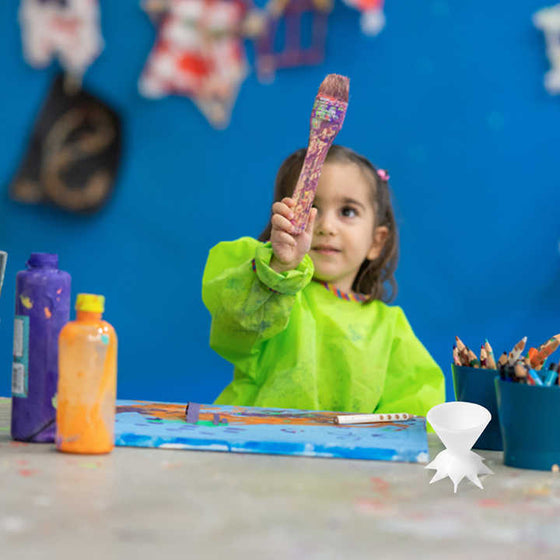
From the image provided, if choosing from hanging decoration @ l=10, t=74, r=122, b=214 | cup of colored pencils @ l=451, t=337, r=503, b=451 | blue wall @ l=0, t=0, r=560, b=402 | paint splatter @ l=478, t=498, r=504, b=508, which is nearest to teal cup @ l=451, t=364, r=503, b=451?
cup of colored pencils @ l=451, t=337, r=503, b=451

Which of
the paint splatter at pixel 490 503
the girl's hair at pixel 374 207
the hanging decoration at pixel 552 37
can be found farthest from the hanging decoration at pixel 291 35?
the paint splatter at pixel 490 503

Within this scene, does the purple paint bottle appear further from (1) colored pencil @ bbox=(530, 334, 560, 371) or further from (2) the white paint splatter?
(1) colored pencil @ bbox=(530, 334, 560, 371)

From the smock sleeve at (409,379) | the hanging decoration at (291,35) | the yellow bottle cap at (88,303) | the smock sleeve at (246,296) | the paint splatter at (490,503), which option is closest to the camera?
the paint splatter at (490,503)

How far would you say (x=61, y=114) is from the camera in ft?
8.57

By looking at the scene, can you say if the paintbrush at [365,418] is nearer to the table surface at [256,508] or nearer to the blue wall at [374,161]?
the table surface at [256,508]

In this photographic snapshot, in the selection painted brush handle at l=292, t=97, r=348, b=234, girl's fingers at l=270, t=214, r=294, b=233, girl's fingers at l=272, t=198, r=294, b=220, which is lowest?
girl's fingers at l=270, t=214, r=294, b=233

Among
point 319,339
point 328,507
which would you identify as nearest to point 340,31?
point 319,339

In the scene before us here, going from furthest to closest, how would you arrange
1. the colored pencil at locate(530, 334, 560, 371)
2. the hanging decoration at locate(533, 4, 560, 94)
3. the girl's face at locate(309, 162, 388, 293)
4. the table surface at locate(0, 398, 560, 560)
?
the hanging decoration at locate(533, 4, 560, 94)
the girl's face at locate(309, 162, 388, 293)
the colored pencil at locate(530, 334, 560, 371)
the table surface at locate(0, 398, 560, 560)

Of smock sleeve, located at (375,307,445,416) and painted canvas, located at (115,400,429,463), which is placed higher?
smock sleeve, located at (375,307,445,416)

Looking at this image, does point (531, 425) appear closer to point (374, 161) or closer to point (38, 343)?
point (38, 343)

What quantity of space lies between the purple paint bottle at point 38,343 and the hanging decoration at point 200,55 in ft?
5.90

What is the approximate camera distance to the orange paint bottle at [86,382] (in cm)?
78

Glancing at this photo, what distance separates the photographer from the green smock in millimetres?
1299

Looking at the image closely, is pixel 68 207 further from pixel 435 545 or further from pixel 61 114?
pixel 435 545
